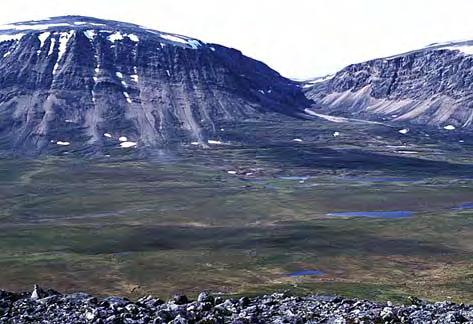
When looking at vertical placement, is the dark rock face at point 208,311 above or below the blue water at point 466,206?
above

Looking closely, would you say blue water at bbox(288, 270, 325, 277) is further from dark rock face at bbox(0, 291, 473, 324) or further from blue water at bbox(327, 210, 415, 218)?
blue water at bbox(327, 210, 415, 218)

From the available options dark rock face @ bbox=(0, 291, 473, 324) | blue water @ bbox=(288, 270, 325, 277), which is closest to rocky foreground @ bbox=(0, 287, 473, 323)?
dark rock face @ bbox=(0, 291, 473, 324)

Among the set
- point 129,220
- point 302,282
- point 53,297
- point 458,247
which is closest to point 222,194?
point 129,220

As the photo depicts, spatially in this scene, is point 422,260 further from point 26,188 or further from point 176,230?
point 26,188

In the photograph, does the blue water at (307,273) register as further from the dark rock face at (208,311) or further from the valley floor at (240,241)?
the dark rock face at (208,311)

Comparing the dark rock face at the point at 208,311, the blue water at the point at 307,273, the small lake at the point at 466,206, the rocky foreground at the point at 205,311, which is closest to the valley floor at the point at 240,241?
the small lake at the point at 466,206

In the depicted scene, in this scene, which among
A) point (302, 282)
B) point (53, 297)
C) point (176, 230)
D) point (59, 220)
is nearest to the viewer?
point (53, 297)

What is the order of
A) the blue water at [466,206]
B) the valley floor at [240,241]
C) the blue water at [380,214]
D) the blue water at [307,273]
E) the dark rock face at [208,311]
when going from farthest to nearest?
the blue water at [466,206]
the blue water at [380,214]
the blue water at [307,273]
the valley floor at [240,241]
the dark rock face at [208,311]

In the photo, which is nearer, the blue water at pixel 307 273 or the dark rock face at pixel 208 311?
the dark rock face at pixel 208 311

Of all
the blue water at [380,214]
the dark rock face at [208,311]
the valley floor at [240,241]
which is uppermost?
the dark rock face at [208,311]
